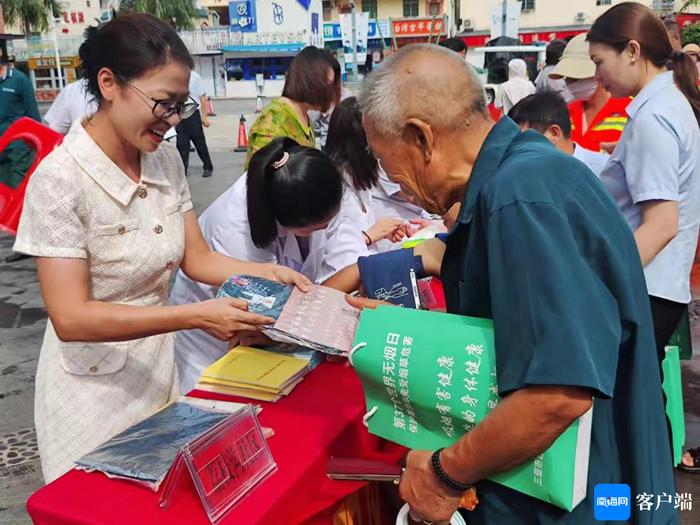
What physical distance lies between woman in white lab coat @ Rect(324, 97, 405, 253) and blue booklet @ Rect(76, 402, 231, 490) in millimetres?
1507

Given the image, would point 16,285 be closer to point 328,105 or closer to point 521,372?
point 328,105

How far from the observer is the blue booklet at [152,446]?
129 cm

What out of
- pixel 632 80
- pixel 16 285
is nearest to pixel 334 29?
pixel 16 285

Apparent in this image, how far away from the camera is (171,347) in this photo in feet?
6.08

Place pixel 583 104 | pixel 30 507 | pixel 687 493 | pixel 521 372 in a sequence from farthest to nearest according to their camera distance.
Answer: pixel 583 104
pixel 687 493
pixel 30 507
pixel 521 372

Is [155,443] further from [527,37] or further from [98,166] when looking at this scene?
[527,37]

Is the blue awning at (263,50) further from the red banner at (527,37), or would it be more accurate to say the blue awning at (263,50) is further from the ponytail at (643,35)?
the ponytail at (643,35)

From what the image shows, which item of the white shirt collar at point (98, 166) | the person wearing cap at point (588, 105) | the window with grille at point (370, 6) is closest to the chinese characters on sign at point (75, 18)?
the window with grille at point (370, 6)

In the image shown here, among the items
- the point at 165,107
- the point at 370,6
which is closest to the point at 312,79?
the point at 165,107

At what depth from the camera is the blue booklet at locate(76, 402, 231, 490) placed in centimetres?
129

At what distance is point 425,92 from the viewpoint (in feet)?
3.65

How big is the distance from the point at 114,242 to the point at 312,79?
2.73m

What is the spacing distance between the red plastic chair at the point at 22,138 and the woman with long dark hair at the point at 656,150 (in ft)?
8.07

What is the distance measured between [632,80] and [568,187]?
1561 mm
